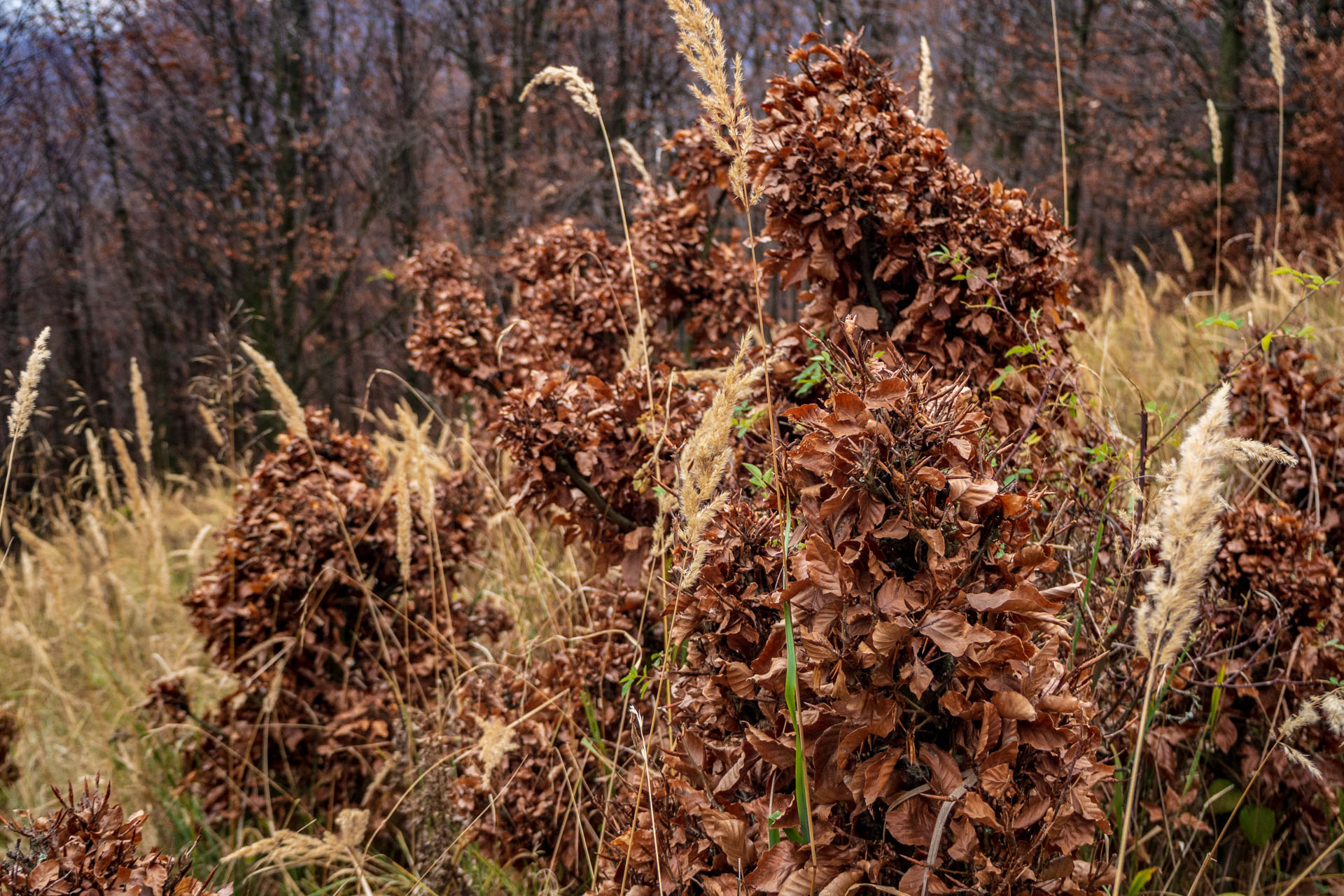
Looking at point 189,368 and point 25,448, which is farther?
point 189,368

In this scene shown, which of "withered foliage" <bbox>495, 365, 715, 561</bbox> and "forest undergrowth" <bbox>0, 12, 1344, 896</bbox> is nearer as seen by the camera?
"forest undergrowth" <bbox>0, 12, 1344, 896</bbox>

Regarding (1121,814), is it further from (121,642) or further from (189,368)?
(189,368)

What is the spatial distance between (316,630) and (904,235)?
81.5 inches

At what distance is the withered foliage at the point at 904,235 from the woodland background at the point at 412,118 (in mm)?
6393

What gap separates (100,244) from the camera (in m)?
13.4

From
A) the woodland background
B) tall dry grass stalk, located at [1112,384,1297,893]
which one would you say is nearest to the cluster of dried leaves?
tall dry grass stalk, located at [1112,384,1297,893]

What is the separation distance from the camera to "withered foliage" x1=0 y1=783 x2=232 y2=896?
3.28ft

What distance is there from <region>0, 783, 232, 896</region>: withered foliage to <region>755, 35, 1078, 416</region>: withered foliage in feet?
4.81

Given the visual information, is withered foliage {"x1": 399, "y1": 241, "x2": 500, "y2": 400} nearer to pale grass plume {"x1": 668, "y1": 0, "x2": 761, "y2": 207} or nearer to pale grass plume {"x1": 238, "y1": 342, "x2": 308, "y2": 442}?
pale grass plume {"x1": 238, "y1": 342, "x2": 308, "y2": 442}

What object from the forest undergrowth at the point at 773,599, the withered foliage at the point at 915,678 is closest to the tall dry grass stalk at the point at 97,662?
the forest undergrowth at the point at 773,599

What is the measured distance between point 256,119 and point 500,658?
9.66 metres

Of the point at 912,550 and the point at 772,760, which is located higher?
the point at 912,550

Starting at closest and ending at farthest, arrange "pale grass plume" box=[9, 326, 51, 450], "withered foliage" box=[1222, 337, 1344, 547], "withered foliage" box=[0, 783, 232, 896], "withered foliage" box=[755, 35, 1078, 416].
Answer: "withered foliage" box=[0, 783, 232, 896] < "pale grass plume" box=[9, 326, 51, 450] < "withered foliage" box=[755, 35, 1078, 416] < "withered foliage" box=[1222, 337, 1344, 547]

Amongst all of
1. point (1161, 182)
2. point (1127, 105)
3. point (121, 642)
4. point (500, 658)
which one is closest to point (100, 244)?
point (121, 642)
